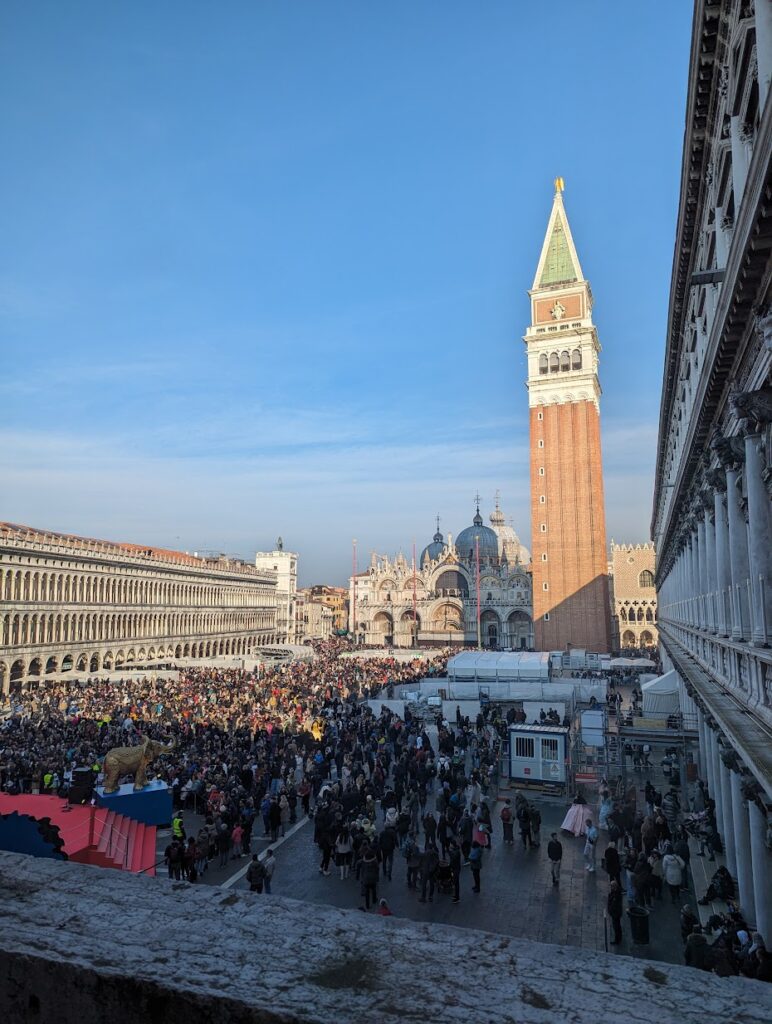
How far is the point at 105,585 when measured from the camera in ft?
202

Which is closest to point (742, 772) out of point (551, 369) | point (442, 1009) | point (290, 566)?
point (442, 1009)

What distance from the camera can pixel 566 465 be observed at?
68.9m

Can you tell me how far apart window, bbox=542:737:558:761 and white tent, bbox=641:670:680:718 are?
7.93m

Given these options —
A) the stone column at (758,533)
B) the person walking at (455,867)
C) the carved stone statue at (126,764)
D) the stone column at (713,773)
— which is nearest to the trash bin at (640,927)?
the person walking at (455,867)

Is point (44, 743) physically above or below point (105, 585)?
below

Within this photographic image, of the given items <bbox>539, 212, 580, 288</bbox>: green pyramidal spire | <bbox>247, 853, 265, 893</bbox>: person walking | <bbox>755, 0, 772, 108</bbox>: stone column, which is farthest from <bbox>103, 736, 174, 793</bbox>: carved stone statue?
<bbox>539, 212, 580, 288</bbox>: green pyramidal spire

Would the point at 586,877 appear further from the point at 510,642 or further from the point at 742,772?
the point at 510,642

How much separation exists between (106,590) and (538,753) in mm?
51833

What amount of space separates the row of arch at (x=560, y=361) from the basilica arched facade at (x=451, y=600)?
2322cm

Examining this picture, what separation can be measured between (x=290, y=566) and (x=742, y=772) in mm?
109550

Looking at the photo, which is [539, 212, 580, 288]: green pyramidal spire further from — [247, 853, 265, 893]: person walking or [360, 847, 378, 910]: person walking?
[247, 853, 265, 893]: person walking

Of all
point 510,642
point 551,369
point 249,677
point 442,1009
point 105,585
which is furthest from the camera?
point 510,642

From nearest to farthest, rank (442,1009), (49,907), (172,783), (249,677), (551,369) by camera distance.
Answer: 1. (442,1009)
2. (49,907)
3. (172,783)
4. (249,677)
5. (551,369)

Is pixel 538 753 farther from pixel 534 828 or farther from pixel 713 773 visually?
pixel 713 773
